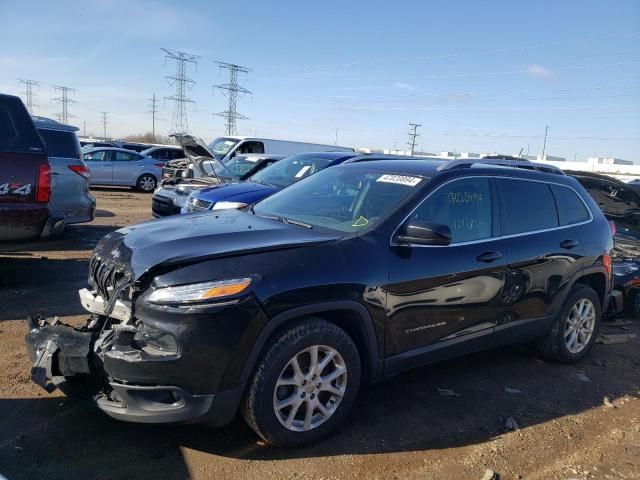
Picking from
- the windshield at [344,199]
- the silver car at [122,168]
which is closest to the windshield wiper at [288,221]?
the windshield at [344,199]

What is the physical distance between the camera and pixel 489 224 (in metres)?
4.30

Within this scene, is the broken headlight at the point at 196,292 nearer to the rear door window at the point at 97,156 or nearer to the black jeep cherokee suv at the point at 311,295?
the black jeep cherokee suv at the point at 311,295

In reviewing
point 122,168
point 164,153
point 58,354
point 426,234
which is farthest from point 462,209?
point 164,153

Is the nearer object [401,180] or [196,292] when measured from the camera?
[196,292]

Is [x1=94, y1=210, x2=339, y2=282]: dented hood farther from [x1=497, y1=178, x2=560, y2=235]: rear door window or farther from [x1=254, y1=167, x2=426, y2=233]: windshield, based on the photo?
[x1=497, y1=178, x2=560, y2=235]: rear door window

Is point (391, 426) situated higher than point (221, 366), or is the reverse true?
point (221, 366)

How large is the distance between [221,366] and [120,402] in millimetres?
596

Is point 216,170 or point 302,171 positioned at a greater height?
point 302,171

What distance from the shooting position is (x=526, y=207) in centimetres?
466

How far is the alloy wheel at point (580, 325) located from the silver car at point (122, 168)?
17.5 meters

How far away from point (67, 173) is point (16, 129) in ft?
8.44

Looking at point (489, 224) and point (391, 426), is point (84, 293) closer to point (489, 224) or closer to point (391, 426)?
point (391, 426)

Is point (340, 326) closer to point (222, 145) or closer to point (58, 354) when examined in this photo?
point (58, 354)

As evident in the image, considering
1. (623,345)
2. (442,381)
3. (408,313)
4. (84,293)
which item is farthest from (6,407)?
(623,345)
